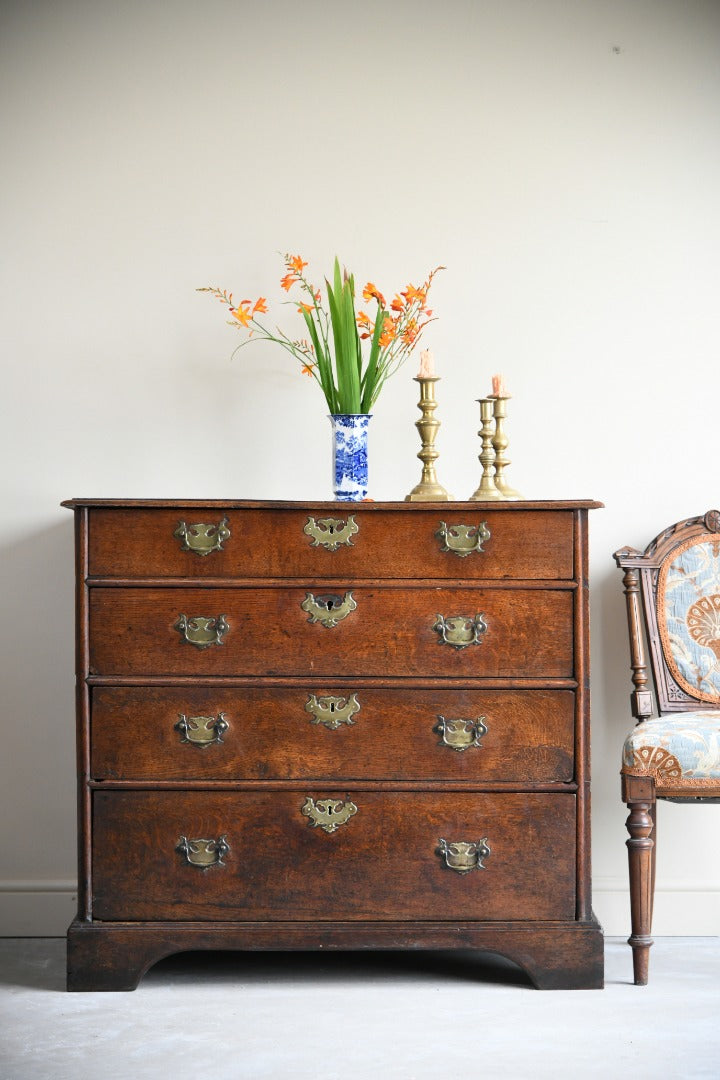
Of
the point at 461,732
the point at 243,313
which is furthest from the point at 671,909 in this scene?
the point at 243,313

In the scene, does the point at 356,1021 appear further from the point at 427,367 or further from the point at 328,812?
the point at 427,367

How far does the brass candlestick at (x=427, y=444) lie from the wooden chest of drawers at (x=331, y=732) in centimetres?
24

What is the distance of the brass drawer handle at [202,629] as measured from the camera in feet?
7.94

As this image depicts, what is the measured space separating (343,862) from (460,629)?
1.89 ft

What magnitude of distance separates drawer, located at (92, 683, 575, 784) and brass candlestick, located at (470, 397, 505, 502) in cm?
50

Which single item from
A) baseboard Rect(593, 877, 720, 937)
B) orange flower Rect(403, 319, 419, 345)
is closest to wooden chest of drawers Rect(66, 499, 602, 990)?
baseboard Rect(593, 877, 720, 937)

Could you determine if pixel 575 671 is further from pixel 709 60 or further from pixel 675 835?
pixel 709 60

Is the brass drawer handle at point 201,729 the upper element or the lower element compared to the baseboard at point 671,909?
upper

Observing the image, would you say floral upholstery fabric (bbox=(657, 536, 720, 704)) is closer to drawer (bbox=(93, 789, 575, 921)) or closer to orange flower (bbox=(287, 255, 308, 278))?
drawer (bbox=(93, 789, 575, 921))

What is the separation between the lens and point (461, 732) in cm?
241

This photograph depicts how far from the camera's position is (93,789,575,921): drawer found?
2404 millimetres

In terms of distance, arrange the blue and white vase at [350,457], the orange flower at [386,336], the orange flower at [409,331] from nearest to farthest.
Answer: the blue and white vase at [350,457] < the orange flower at [386,336] < the orange flower at [409,331]

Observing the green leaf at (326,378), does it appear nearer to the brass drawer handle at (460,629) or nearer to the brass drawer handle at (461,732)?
the brass drawer handle at (460,629)

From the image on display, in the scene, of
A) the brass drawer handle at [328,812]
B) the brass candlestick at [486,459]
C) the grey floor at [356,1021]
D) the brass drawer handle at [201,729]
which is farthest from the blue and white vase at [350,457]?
the grey floor at [356,1021]
